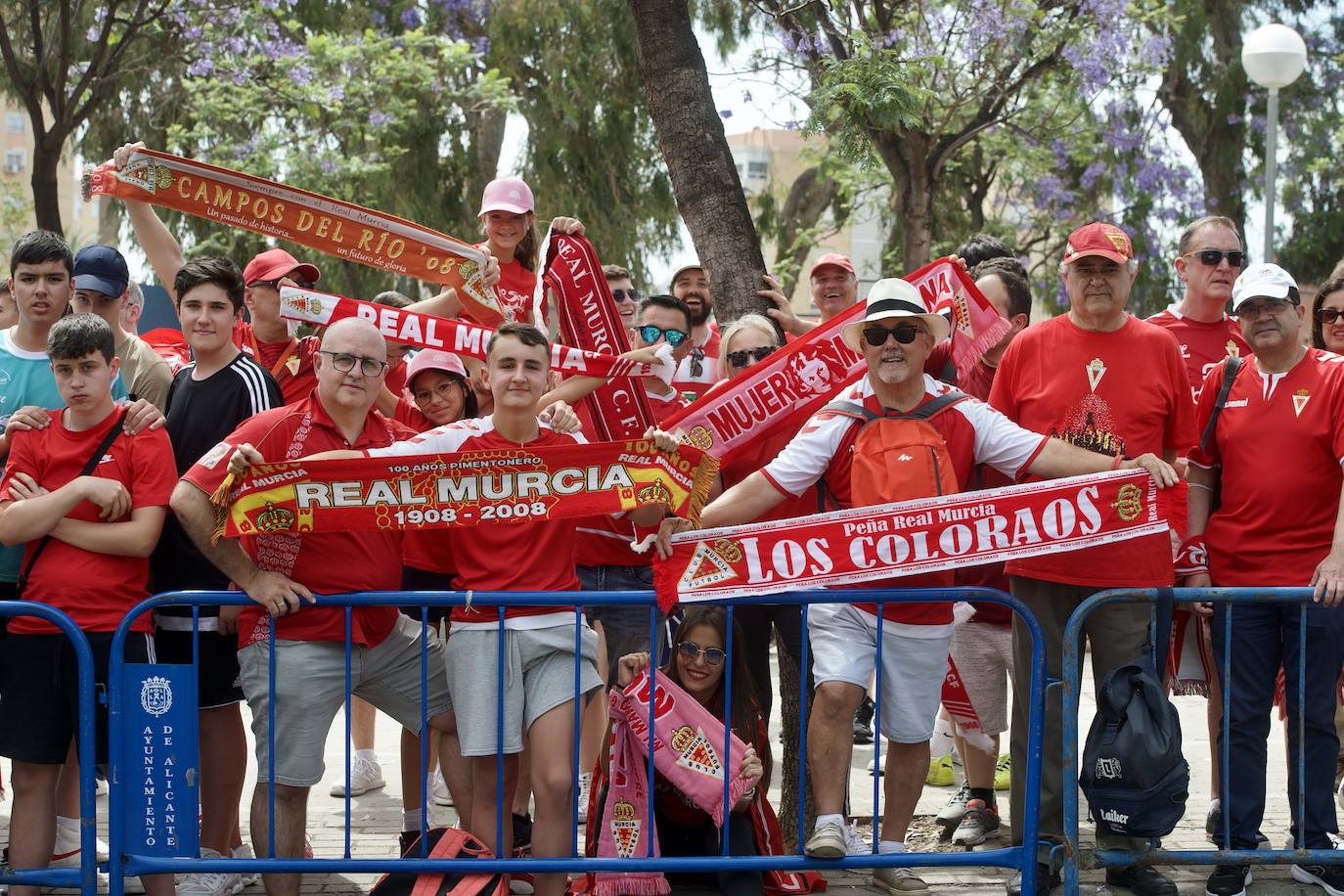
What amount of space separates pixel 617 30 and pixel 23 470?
16366mm

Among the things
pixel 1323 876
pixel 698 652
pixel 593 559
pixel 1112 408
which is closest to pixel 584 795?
pixel 593 559

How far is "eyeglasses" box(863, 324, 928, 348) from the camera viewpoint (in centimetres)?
512

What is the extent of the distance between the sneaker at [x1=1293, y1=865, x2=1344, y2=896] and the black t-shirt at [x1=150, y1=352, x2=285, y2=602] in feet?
14.0

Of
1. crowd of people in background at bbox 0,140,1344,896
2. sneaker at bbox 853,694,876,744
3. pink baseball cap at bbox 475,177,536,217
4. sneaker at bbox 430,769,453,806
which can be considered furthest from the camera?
sneaker at bbox 853,694,876,744

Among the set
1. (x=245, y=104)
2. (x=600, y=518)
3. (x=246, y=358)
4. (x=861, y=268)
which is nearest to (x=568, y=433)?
(x=600, y=518)

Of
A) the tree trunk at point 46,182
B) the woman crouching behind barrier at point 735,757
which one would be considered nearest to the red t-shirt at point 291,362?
the woman crouching behind barrier at point 735,757

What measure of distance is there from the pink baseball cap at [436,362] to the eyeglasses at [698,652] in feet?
5.86

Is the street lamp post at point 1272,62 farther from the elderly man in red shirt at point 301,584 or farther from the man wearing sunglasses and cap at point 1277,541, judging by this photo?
the elderly man in red shirt at point 301,584

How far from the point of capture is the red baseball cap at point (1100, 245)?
5355mm

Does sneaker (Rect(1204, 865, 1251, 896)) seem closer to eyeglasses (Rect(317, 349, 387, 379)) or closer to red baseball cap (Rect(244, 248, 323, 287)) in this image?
eyeglasses (Rect(317, 349, 387, 379))

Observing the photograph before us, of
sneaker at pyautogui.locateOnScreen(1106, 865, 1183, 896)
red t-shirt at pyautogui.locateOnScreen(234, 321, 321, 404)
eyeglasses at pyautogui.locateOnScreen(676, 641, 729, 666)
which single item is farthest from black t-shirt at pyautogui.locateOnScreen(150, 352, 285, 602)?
sneaker at pyautogui.locateOnScreen(1106, 865, 1183, 896)

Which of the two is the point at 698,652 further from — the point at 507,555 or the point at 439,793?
the point at 439,793

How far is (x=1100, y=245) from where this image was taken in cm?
539

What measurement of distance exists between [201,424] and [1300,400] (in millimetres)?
4220
